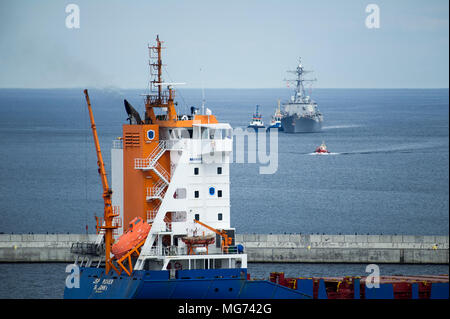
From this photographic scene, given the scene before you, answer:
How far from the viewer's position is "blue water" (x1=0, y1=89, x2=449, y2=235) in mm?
70938

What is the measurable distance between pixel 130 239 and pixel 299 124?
493ft

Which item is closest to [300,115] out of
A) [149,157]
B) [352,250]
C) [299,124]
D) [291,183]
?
[299,124]

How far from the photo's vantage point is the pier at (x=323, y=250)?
49.4 metres

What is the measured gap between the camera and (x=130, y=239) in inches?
1284

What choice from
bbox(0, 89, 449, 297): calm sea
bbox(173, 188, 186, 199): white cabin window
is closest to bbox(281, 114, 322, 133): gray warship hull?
bbox(0, 89, 449, 297): calm sea

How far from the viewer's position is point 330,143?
148m

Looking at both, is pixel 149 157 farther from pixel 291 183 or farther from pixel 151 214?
pixel 291 183

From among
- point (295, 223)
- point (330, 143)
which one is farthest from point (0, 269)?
point (330, 143)

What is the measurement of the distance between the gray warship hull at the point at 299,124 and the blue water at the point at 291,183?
1734cm

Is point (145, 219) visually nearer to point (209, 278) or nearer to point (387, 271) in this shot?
point (209, 278)
